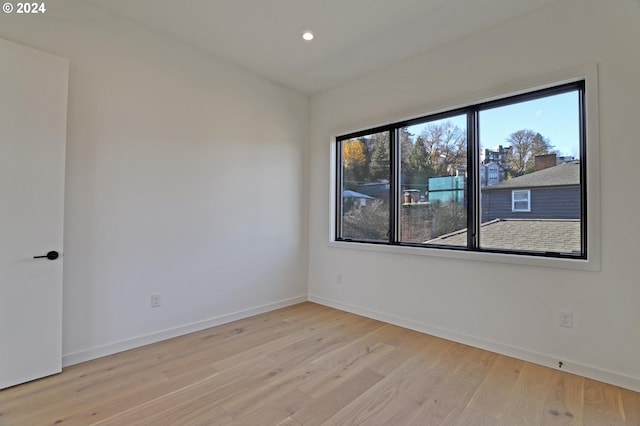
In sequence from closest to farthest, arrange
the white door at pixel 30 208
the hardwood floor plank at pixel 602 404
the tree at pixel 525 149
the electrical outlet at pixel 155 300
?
the hardwood floor plank at pixel 602 404 < the white door at pixel 30 208 < the tree at pixel 525 149 < the electrical outlet at pixel 155 300

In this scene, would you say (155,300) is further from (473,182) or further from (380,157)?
(473,182)

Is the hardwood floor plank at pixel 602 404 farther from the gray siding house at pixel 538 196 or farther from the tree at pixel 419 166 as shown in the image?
the tree at pixel 419 166

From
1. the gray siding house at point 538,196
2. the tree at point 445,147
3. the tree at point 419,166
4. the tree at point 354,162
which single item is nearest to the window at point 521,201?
the gray siding house at point 538,196

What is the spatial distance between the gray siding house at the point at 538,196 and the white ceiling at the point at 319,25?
121 cm

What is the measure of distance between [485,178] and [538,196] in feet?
1.46

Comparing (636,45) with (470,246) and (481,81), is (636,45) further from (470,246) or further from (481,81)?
(470,246)

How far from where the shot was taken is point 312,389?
2.09 metres

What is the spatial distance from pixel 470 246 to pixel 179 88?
3188mm

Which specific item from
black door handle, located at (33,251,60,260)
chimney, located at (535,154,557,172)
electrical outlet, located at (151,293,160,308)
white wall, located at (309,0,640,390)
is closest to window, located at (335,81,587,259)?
chimney, located at (535,154,557,172)

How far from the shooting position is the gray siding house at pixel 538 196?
95.2 inches

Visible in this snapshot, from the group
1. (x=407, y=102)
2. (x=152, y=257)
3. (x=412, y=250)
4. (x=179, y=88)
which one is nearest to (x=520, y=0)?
(x=407, y=102)

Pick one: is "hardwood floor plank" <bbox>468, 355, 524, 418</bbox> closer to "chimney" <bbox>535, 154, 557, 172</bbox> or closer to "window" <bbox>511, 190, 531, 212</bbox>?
"window" <bbox>511, 190, 531, 212</bbox>

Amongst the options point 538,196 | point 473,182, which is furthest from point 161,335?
point 538,196

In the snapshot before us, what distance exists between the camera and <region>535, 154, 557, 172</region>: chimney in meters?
2.50
